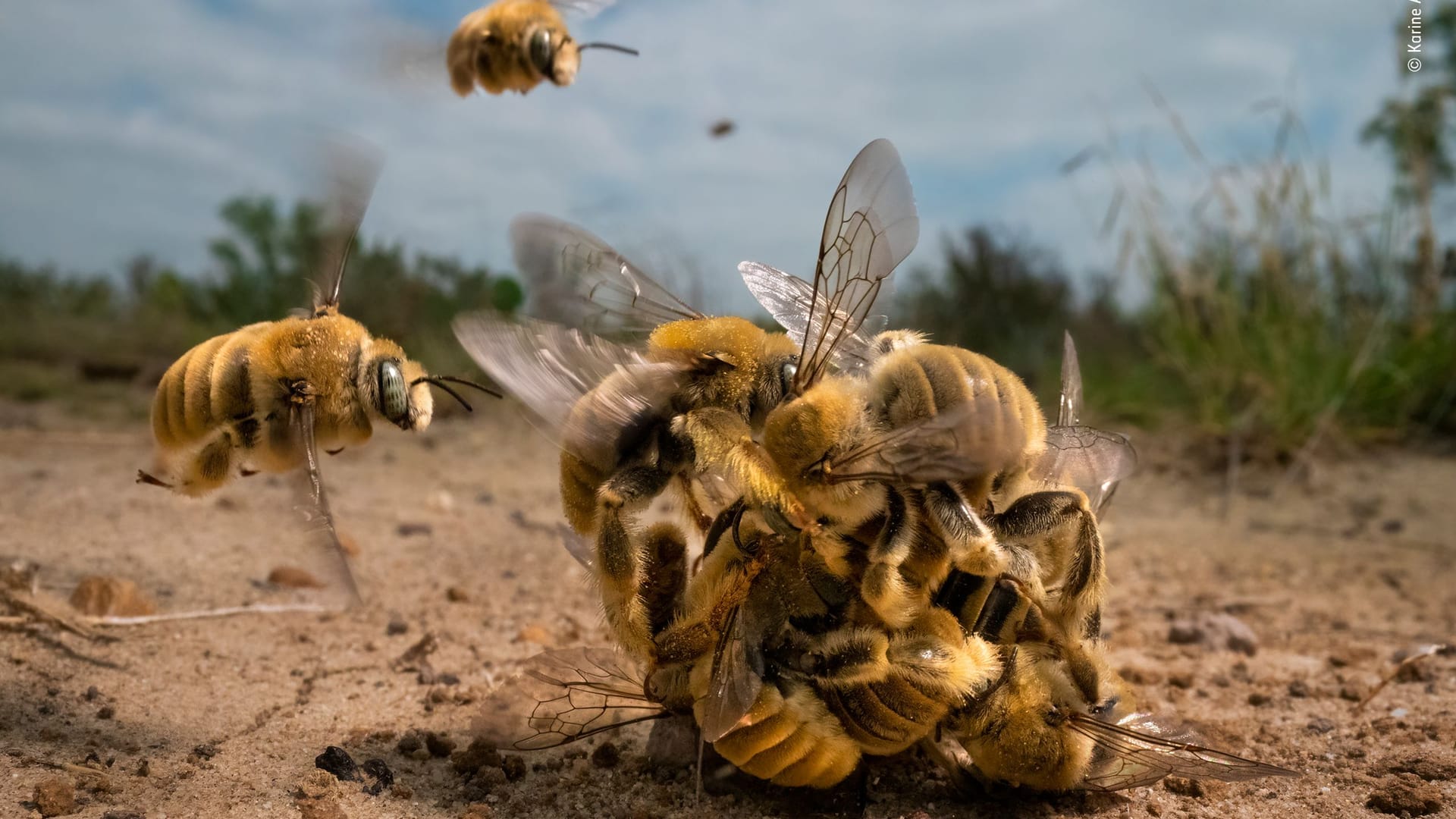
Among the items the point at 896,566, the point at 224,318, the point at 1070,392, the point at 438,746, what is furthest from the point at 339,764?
the point at 224,318

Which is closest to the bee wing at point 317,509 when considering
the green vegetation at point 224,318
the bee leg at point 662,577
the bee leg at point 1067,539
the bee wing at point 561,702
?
the bee wing at point 561,702

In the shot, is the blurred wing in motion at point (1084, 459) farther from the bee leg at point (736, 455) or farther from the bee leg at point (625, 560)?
the bee leg at point (625, 560)

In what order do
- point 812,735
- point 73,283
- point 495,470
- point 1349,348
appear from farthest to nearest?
point 73,283 < point 1349,348 < point 495,470 < point 812,735

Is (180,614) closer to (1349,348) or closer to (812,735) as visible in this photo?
(812,735)

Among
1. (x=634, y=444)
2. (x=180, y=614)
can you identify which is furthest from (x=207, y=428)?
(x=634, y=444)

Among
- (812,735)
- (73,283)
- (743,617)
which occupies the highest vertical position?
(743,617)

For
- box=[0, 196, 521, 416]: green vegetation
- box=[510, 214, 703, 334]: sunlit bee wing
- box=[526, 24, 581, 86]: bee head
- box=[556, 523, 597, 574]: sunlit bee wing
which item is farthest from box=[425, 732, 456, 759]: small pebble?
box=[0, 196, 521, 416]: green vegetation

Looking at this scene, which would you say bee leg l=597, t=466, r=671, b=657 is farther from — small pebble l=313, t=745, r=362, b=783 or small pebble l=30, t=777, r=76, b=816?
small pebble l=30, t=777, r=76, b=816
